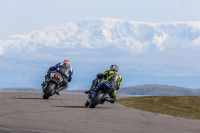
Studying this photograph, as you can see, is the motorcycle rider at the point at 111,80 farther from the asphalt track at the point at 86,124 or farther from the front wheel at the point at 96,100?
the asphalt track at the point at 86,124

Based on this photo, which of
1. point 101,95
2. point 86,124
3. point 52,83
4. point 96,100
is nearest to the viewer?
point 86,124

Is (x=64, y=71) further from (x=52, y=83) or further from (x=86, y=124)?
(x=86, y=124)

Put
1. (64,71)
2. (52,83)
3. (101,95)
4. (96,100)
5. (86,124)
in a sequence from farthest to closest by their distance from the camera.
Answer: (64,71), (52,83), (101,95), (96,100), (86,124)

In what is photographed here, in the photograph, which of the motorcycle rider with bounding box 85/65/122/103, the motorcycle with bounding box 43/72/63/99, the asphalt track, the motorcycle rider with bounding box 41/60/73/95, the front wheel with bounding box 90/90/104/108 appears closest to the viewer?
the asphalt track

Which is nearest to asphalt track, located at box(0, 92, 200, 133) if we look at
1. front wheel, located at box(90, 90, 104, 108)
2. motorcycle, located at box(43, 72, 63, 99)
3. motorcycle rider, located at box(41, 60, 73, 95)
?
front wheel, located at box(90, 90, 104, 108)

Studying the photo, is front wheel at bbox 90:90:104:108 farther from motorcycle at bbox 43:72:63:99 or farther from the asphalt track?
motorcycle at bbox 43:72:63:99

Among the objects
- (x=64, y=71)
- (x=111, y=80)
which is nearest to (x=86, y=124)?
(x=111, y=80)

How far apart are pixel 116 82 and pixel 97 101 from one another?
1.47 metres

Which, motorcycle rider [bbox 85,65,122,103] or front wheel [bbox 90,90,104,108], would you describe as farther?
motorcycle rider [bbox 85,65,122,103]

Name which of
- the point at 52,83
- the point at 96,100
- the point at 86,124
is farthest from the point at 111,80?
the point at 86,124

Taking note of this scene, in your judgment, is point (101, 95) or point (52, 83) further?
point (52, 83)

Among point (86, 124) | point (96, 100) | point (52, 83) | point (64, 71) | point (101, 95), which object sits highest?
point (64, 71)

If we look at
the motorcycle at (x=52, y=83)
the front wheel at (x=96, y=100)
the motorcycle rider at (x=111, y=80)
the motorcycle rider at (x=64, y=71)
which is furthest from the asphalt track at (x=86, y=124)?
the motorcycle rider at (x=64, y=71)

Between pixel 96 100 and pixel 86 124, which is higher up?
pixel 96 100
